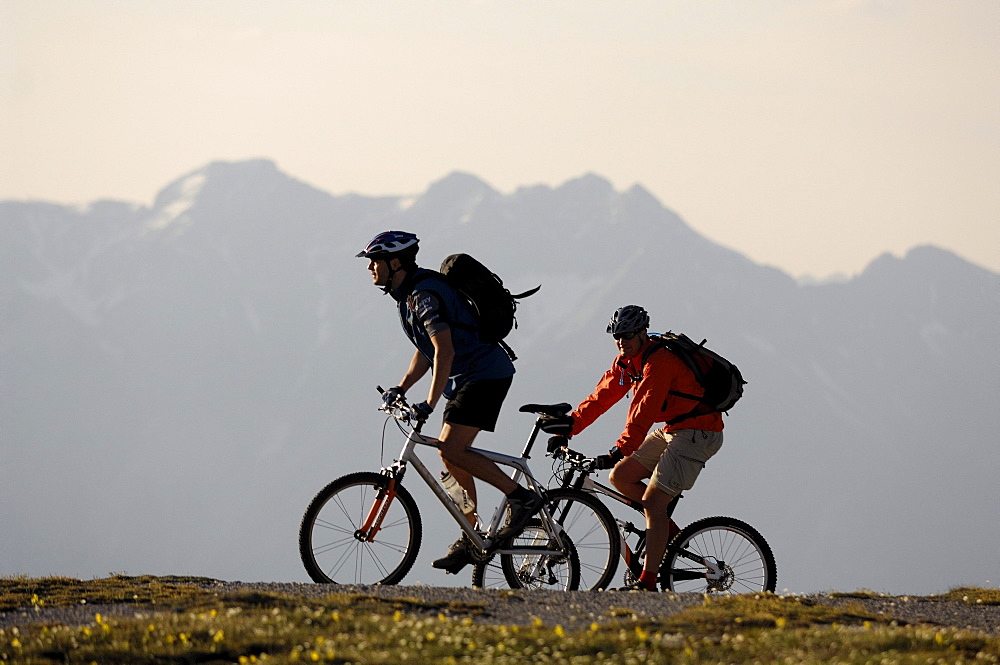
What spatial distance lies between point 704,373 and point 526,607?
279 centimetres

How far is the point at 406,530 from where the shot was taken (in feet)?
36.8

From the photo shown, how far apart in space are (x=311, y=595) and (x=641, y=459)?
3231mm

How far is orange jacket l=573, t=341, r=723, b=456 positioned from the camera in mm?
11164

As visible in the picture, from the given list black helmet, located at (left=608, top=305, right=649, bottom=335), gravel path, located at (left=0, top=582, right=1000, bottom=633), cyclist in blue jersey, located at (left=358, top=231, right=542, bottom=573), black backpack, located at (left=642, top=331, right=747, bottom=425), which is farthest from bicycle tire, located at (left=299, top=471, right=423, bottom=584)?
black backpack, located at (left=642, top=331, right=747, bottom=425)

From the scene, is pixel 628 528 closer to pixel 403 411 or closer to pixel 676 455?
pixel 676 455

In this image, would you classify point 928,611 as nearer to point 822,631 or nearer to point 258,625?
point 822,631

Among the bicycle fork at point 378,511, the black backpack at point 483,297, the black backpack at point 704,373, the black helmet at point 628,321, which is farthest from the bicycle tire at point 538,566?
the black helmet at point 628,321

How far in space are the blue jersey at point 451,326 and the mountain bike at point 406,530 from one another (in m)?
0.57

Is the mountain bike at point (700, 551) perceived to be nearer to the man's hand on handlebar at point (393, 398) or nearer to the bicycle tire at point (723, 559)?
the bicycle tire at point (723, 559)

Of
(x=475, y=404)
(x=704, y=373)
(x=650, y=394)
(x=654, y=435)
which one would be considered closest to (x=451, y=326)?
(x=475, y=404)

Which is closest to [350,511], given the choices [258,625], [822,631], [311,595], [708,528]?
[311,595]

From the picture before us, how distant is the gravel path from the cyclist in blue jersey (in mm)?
569

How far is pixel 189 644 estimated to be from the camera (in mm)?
8211

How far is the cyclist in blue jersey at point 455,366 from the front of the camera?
34.5ft
